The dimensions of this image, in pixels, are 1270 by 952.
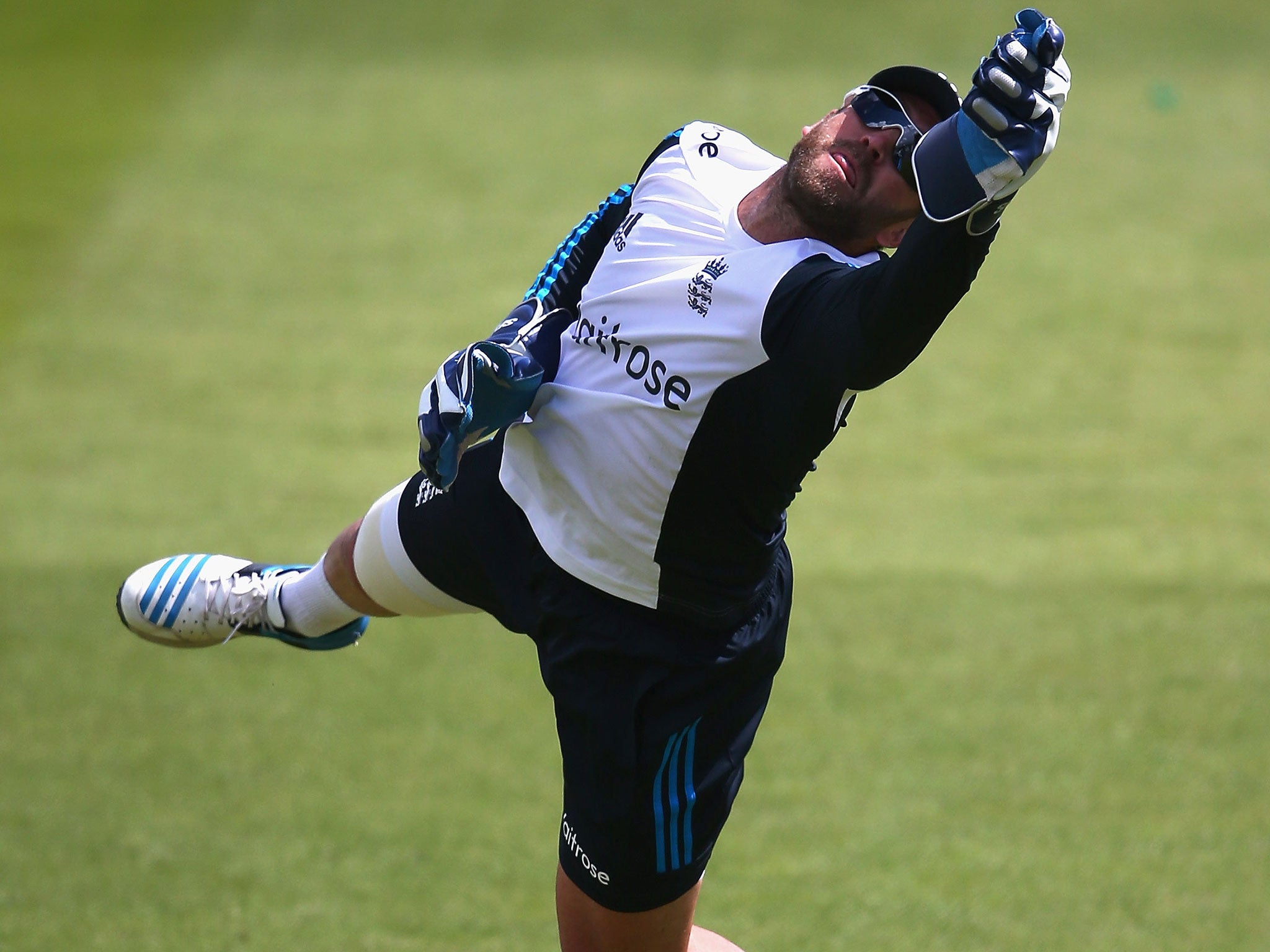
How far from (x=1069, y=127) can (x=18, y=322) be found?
226 inches

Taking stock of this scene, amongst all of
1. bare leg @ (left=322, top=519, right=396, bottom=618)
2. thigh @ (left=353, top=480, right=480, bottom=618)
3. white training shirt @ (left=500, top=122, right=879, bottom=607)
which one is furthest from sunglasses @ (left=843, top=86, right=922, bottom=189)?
bare leg @ (left=322, top=519, right=396, bottom=618)

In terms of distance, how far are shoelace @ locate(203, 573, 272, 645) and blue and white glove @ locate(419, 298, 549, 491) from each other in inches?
31.2

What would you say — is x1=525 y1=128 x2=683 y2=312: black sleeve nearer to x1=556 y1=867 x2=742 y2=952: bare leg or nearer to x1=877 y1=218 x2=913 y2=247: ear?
x1=877 y1=218 x2=913 y2=247: ear

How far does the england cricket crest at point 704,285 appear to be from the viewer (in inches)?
101

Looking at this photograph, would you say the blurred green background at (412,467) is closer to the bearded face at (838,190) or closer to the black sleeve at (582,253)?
the black sleeve at (582,253)

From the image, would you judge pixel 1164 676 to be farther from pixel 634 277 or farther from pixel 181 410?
pixel 181 410

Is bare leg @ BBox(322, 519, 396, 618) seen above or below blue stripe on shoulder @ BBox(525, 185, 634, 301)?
below

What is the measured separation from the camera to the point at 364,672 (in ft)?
15.2

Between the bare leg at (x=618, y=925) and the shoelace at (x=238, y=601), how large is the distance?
0.95m

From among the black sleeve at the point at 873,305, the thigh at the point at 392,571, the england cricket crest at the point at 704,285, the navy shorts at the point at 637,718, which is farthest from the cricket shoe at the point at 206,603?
the black sleeve at the point at 873,305

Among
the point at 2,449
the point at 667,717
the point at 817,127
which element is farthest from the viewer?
the point at 2,449

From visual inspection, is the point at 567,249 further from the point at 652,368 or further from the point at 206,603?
the point at 206,603

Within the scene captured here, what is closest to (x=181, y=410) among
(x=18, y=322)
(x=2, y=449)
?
(x=2, y=449)

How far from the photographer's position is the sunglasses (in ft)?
8.11
